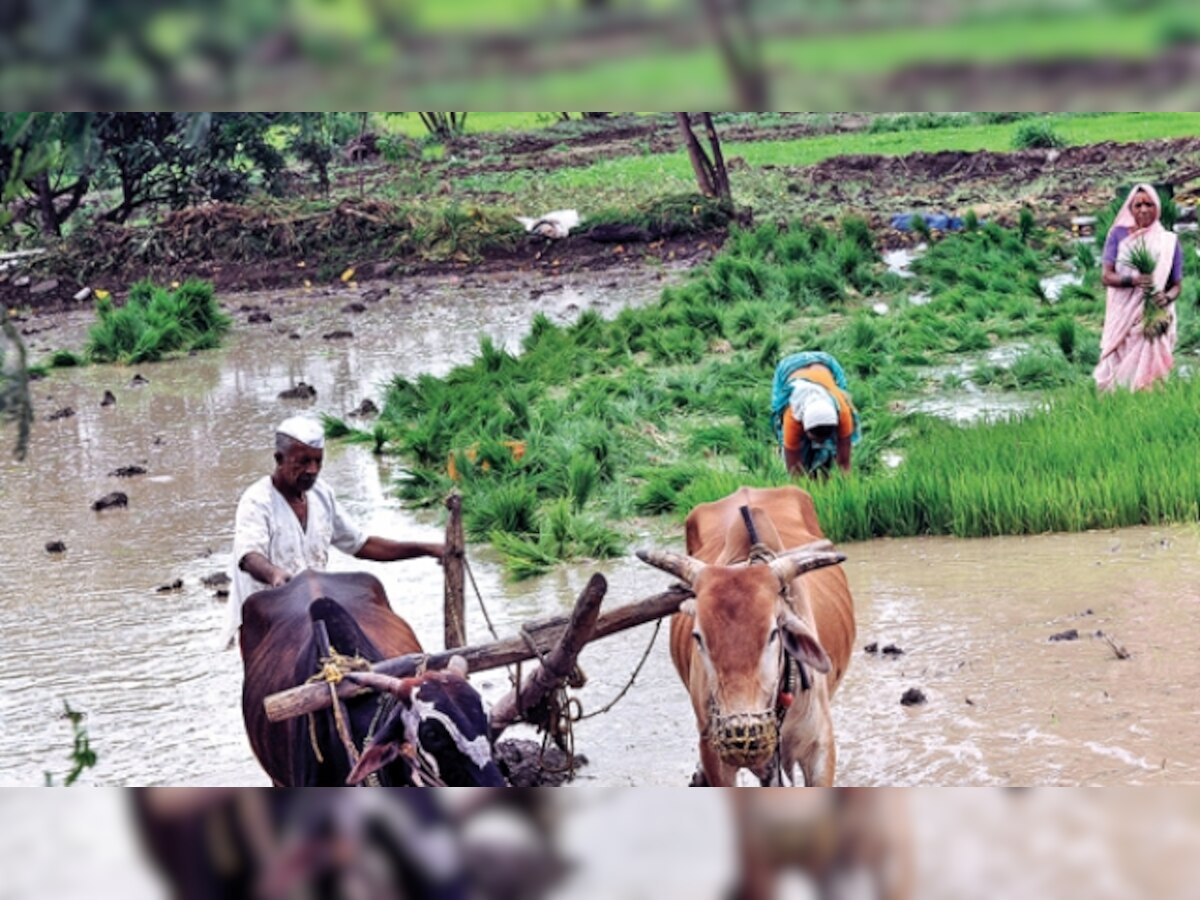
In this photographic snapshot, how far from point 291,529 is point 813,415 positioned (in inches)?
134

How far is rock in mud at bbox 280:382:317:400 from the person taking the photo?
1356 cm

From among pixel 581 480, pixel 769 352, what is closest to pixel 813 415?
pixel 581 480

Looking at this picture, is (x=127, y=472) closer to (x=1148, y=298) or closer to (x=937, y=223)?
(x=1148, y=298)

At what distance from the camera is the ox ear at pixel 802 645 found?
168 inches

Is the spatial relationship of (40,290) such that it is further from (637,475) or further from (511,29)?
(511,29)

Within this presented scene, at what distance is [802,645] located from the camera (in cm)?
429

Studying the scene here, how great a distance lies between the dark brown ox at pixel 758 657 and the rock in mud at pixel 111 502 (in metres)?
6.08

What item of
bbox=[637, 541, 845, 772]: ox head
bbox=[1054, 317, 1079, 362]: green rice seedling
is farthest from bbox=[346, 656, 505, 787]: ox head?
bbox=[1054, 317, 1079, 362]: green rice seedling

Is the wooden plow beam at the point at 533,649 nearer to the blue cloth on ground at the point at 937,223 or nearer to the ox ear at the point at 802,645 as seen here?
the ox ear at the point at 802,645

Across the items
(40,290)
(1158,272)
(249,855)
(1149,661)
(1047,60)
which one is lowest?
(1149,661)

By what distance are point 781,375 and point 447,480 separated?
2.60 metres

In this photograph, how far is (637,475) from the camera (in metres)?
9.77

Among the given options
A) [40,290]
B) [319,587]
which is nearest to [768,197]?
[40,290]

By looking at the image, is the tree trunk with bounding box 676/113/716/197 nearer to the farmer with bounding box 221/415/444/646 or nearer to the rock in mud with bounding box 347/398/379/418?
the rock in mud with bounding box 347/398/379/418
